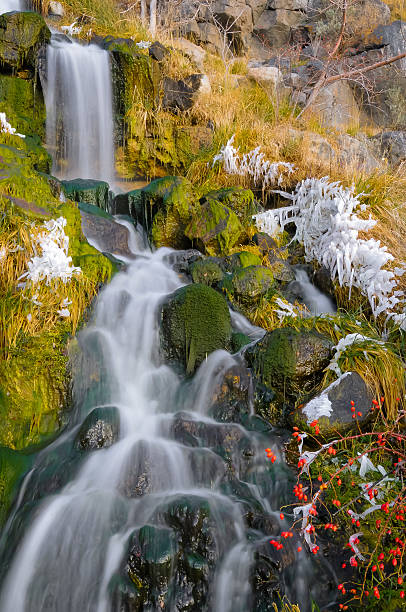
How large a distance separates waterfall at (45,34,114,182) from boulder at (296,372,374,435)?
A: 5.72 metres

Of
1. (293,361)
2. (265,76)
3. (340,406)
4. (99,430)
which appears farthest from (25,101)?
(340,406)

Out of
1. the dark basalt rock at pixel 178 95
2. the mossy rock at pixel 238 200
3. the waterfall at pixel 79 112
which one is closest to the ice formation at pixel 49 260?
the mossy rock at pixel 238 200

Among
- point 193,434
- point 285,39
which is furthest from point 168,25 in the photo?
point 193,434

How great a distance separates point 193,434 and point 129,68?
279 inches

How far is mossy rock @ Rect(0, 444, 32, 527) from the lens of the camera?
3059 millimetres

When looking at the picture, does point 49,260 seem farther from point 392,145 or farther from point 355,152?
point 392,145

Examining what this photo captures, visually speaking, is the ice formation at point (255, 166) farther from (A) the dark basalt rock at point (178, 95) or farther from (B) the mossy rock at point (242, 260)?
(B) the mossy rock at point (242, 260)

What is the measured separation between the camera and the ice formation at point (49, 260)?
4016mm

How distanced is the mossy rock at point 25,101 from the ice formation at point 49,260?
3.82 m

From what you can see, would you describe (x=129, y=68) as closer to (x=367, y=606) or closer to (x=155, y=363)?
(x=155, y=363)

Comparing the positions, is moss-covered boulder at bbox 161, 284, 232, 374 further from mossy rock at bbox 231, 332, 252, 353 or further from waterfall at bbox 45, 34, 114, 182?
waterfall at bbox 45, 34, 114, 182

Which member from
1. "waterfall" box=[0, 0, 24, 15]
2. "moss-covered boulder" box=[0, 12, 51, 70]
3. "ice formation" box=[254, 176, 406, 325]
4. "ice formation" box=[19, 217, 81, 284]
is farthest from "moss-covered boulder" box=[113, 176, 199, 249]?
"waterfall" box=[0, 0, 24, 15]

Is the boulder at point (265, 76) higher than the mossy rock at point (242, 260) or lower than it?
higher

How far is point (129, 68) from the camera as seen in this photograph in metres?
8.17
